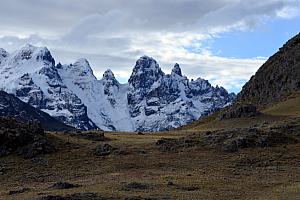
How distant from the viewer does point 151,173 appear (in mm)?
38812

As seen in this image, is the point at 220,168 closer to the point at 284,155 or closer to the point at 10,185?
the point at 284,155

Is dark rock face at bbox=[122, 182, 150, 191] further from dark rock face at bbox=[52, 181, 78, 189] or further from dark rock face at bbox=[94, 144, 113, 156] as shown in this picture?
dark rock face at bbox=[94, 144, 113, 156]

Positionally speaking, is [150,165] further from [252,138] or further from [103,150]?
[252,138]

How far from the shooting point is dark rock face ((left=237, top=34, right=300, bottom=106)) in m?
95.6

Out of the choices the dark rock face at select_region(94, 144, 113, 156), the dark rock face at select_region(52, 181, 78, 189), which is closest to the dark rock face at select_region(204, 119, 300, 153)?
the dark rock face at select_region(94, 144, 113, 156)

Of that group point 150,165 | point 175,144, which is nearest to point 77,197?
point 150,165

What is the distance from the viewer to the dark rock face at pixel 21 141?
150 ft

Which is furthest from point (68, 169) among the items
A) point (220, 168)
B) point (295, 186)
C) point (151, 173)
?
point (295, 186)

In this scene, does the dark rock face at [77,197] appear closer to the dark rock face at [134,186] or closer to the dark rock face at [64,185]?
the dark rock face at [134,186]

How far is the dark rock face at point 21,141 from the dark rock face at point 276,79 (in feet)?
176

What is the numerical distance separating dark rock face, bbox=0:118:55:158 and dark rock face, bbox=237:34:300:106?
5351 centimetres

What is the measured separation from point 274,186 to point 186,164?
968cm

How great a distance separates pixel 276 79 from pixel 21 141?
2524 inches

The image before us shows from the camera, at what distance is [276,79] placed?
101 m
